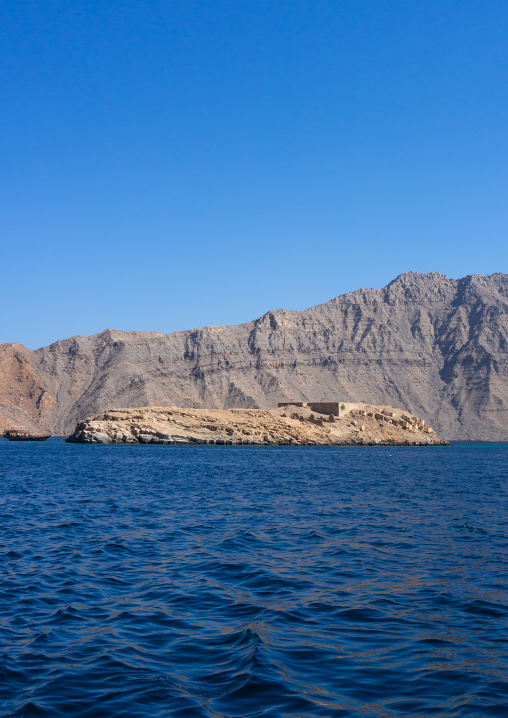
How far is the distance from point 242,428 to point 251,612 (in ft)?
334

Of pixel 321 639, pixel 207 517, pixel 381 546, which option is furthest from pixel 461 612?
pixel 207 517

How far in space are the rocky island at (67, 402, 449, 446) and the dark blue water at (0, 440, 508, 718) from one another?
83.0 meters

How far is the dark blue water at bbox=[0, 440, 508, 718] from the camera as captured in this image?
27.5 ft

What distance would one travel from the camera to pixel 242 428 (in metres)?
114

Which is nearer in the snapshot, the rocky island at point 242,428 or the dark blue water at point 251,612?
the dark blue water at point 251,612

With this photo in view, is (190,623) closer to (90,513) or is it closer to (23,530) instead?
(23,530)

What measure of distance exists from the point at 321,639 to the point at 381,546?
328 inches

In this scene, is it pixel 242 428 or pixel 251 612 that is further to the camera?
pixel 242 428

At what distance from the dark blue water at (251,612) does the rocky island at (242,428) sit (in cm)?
8305

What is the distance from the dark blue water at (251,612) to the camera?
8383 mm

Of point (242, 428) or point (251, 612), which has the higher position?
point (242, 428)

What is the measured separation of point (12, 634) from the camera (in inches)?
420

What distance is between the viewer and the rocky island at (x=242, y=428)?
108 metres

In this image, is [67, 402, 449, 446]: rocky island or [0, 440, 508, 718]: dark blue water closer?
[0, 440, 508, 718]: dark blue water
